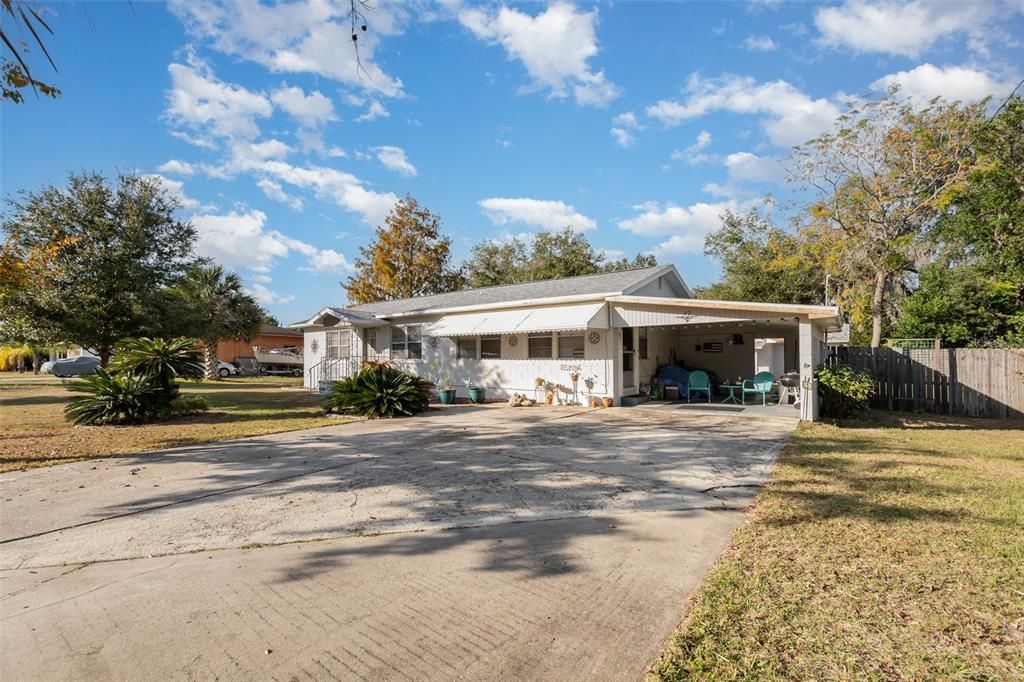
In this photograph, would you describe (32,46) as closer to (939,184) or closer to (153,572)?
(153,572)

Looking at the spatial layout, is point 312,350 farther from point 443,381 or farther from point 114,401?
point 114,401

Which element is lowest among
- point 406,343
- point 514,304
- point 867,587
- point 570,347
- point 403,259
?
point 867,587

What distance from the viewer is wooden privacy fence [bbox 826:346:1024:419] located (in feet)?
42.8

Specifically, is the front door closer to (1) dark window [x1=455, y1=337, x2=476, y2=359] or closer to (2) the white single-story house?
(2) the white single-story house

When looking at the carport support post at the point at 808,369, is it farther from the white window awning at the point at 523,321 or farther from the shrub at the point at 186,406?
the shrub at the point at 186,406

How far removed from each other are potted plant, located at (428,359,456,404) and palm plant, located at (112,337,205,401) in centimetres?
700

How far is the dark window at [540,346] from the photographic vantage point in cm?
1587

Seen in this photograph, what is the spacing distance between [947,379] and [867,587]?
1414cm

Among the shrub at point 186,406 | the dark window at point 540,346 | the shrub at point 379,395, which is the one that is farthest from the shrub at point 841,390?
the shrub at point 186,406

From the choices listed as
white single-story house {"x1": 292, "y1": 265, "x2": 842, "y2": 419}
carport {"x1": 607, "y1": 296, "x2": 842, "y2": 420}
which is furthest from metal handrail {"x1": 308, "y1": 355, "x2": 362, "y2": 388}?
carport {"x1": 607, "y1": 296, "x2": 842, "y2": 420}

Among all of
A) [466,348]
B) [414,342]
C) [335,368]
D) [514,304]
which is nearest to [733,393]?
[514,304]

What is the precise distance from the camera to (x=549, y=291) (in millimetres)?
16891

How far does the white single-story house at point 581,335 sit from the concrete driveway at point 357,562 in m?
5.92

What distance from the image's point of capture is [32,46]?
5.19 m
